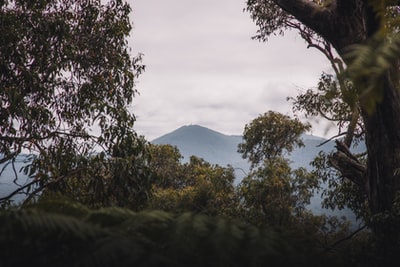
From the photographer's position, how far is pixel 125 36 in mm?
7988

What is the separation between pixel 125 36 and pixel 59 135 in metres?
2.52

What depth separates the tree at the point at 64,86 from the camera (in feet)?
19.4

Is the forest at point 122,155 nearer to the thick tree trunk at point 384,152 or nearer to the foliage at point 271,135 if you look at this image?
the thick tree trunk at point 384,152

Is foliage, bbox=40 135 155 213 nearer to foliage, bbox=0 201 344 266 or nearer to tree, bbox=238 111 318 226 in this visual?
foliage, bbox=0 201 344 266

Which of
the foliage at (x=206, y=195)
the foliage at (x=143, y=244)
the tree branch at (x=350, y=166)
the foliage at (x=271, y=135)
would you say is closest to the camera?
the foliage at (x=143, y=244)

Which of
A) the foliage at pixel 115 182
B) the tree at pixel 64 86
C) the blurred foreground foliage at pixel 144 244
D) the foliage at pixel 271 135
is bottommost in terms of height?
the blurred foreground foliage at pixel 144 244

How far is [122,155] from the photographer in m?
6.45

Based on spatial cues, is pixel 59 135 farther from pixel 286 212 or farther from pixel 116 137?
pixel 286 212

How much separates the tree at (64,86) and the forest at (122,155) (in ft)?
0.08

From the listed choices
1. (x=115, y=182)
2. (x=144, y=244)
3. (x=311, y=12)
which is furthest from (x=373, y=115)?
(x=144, y=244)

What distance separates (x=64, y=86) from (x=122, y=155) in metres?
1.99

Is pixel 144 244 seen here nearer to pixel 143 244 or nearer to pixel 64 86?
pixel 143 244

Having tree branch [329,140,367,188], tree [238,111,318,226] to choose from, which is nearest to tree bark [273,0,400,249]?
tree branch [329,140,367,188]

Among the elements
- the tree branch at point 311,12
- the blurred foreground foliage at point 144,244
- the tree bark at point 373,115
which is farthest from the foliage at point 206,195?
the blurred foreground foliage at point 144,244
